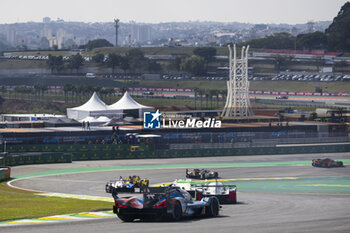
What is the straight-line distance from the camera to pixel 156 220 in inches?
888

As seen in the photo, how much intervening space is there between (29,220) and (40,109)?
102585 mm

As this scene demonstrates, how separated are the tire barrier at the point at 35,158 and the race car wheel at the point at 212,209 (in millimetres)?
34021

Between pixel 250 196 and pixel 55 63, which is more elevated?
Answer: pixel 55 63

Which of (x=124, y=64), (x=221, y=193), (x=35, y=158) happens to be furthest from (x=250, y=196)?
(x=124, y=64)

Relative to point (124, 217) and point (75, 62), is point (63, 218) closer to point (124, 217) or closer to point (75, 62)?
point (124, 217)

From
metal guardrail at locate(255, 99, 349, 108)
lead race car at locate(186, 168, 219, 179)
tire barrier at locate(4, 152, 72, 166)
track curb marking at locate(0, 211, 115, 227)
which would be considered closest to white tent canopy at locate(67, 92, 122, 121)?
tire barrier at locate(4, 152, 72, 166)

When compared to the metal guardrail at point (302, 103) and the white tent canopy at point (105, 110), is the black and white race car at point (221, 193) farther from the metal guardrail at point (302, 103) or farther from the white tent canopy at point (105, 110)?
the metal guardrail at point (302, 103)

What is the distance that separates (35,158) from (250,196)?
91.5 feet

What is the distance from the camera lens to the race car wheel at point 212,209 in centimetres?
2384

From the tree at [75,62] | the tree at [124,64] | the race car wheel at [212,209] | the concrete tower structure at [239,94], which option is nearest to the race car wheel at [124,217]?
the race car wheel at [212,209]

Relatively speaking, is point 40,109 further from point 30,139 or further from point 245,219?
point 245,219

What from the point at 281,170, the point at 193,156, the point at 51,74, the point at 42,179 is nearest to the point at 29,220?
the point at 42,179

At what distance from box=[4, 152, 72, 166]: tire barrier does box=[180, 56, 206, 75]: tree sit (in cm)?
13531

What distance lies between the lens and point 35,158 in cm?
5747
